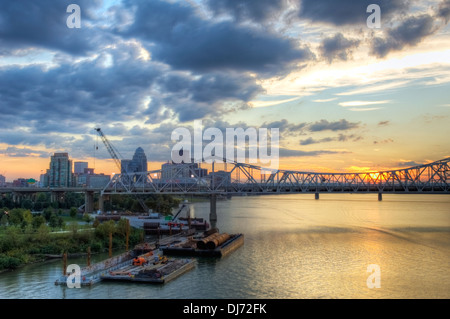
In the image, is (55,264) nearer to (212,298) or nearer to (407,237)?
(212,298)

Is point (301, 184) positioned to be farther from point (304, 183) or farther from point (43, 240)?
point (43, 240)

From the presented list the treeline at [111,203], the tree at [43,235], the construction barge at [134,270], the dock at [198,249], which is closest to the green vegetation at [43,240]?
the tree at [43,235]

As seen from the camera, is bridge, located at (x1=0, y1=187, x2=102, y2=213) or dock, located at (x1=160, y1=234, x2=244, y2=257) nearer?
dock, located at (x1=160, y1=234, x2=244, y2=257)

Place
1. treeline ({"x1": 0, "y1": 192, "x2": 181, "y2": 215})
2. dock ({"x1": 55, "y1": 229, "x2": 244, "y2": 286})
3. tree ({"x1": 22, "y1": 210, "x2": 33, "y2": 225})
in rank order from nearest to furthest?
dock ({"x1": 55, "y1": 229, "x2": 244, "y2": 286})
tree ({"x1": 22, "y1": 210, "x2": 33, "y2": 225})
treeline ({"x1": 0, "y1": 192, "x2": 181, "y2": 215})

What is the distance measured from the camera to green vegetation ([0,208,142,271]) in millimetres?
41438

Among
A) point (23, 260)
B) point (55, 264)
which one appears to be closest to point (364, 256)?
point (55, 264)

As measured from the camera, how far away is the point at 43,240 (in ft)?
152

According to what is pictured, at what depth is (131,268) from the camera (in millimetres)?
37594

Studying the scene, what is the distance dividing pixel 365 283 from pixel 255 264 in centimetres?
1106

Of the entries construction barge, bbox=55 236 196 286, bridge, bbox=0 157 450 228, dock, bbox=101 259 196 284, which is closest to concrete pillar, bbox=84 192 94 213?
bridge, bbox=0 157 450 228

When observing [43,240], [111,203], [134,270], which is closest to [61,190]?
[111,203]

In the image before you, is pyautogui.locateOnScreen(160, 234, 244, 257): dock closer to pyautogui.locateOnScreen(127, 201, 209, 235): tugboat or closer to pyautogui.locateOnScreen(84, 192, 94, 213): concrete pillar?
pyautogui.locateOnScreen(127, 201, 209, 235): tugboat
